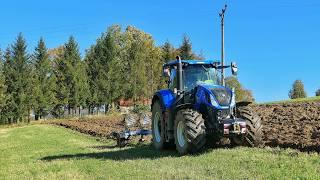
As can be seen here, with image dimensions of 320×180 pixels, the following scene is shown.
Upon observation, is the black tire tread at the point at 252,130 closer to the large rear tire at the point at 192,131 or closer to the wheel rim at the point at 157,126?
the large rear tire at the point at 192,131

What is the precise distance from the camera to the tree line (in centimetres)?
6153

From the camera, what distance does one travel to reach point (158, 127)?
672 inches

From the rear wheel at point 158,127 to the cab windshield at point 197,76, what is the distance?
59.4 inches

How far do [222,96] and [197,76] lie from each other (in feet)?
6.17

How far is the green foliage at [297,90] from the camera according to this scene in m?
87.6

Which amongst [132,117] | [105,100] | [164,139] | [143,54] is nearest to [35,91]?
[105,100]

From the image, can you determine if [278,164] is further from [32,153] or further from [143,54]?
[143,54]

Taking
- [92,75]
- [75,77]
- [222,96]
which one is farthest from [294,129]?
[92,75]

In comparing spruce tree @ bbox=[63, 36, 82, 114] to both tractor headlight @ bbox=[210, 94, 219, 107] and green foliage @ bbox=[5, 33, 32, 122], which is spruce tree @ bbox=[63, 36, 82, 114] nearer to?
green foliage @ bbox=[5, 33, 32, 122]

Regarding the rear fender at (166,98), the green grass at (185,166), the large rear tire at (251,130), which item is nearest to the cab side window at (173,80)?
the rear fender at (166,98)

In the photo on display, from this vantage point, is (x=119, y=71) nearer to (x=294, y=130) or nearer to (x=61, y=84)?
(x=61, y=84)

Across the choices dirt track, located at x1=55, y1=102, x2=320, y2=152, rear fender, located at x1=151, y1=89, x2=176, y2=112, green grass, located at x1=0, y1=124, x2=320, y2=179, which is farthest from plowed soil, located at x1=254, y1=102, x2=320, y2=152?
Answer: rear fender, located at x1=151, y1=89, x2=176, y2=112

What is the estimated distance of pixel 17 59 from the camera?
62375mm

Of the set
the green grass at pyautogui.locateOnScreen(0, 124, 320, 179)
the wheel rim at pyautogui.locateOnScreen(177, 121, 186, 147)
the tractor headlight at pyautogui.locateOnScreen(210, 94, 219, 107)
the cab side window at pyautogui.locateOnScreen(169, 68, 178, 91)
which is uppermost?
the cab side window at pyautogui.locateOnScreen(169, 68, 178, 91)
